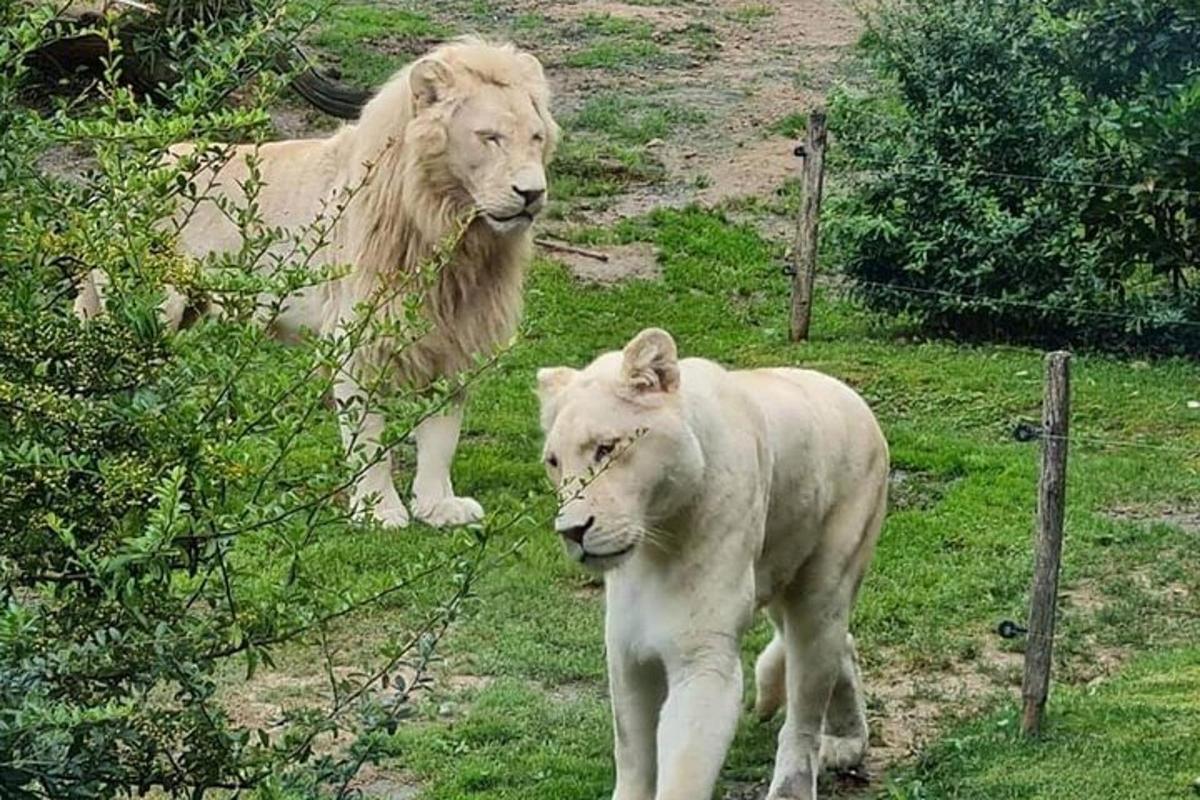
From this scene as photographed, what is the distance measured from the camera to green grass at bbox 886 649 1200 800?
6.10 m

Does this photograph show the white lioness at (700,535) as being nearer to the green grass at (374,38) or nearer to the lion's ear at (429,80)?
the lion's ear at (429,80)

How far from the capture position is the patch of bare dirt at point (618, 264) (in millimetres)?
15234

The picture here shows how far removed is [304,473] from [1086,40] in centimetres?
1045

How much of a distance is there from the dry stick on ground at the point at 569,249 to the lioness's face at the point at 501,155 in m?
6.02

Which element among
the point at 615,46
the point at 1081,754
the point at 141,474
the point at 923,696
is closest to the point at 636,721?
the point at 1081,754

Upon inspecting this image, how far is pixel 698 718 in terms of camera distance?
5352mm

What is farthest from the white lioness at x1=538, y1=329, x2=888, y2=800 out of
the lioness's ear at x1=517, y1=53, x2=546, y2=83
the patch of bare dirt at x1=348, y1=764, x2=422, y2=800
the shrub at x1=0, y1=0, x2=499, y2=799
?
the lioness's ear at x1=517, y1=53, x2=546, y2=83

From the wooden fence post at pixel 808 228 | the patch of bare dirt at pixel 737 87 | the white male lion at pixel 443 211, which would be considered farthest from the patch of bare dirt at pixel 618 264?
the white male lion at pixel 443 211

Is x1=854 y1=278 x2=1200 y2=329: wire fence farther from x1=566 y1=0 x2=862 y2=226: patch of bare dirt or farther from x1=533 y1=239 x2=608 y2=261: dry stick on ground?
x1=566 y1=0 x2=862 y2=226: patch of bare dirt

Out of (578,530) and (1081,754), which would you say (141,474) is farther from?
(1081,754)

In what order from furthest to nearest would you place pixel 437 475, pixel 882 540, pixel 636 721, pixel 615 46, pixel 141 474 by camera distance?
1. pixel 615 46
2. pixel 437 475
3. pixel 882 540
4. pixel 636 721
5. pixel 141 474

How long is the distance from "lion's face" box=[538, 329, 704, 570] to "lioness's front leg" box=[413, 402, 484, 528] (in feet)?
13.6

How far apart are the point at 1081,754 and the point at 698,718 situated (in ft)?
5.17

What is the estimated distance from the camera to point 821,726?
6051mm
